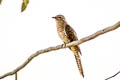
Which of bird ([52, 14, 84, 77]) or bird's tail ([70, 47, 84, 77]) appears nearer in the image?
bird's tail ([70, 47, 84, 77])

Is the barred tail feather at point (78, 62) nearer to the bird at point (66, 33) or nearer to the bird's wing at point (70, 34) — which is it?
the bird at point (66, 33)

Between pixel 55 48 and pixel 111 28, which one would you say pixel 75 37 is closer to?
pixel 55 48

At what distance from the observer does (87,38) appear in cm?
277

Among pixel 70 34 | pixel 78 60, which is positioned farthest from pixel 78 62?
pixel 70 34

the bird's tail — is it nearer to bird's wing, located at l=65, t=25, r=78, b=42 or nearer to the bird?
the bird

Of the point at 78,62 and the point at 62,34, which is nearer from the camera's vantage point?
the point at 78,62

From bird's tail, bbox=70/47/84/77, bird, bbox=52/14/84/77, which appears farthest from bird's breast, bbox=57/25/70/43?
bird's tail, bbox=70/47/84/77

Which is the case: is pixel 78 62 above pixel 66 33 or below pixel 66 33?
below

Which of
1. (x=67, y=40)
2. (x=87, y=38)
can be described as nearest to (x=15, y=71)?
(x=87, y=38)

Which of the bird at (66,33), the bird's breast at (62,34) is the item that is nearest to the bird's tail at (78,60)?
the bird at (66,33)

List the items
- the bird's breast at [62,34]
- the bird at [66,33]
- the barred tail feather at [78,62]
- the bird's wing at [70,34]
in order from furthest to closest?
the bird's wing at [70,34], the bird's breast at [62,34], the bird at [66,33], the barred tail feather at [78,62]

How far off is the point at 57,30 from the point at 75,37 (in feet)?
1.63

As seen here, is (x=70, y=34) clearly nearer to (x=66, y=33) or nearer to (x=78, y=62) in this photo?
(x=66, y=33)

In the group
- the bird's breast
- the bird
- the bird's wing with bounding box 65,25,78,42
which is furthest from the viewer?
the bird's wing with bounding box 65,25,78,42
